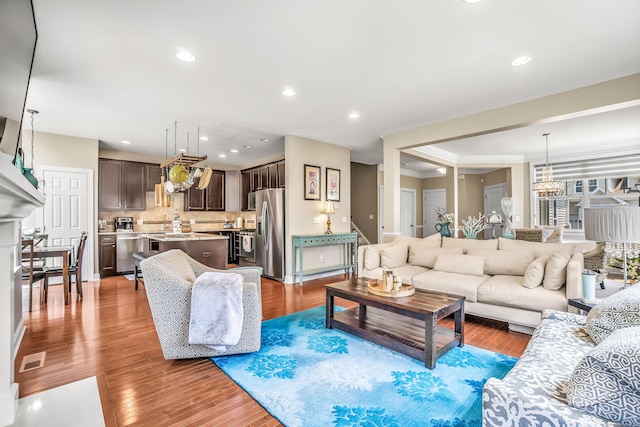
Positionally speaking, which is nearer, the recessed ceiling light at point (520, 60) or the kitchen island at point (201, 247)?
the recessed ceiling light at point (520, 60)

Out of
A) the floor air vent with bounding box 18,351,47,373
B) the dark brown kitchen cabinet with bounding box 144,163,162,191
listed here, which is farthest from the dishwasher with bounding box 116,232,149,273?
the floor air vent with bounding box 18,351,47,373

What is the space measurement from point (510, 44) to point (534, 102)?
63.0 inches

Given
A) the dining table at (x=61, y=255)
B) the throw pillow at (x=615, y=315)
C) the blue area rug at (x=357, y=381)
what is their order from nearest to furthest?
the throw pillow at (x=615, y=315) → the blue area rug at (x=357, y=381) → the dining table at (x=61, y=255)

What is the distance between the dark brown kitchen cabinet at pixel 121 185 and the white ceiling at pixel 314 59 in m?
1.46

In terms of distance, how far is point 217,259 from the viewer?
495cm

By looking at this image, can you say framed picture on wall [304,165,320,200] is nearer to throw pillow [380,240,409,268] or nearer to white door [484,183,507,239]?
throw pillow [380,240,409,268]

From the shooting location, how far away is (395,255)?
14.0 ft

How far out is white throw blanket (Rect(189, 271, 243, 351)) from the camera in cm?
236

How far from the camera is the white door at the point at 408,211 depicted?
944 cm

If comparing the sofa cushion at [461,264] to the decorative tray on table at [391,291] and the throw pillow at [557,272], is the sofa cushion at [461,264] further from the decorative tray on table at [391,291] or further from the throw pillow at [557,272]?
the decorative tray on table at [391,291]

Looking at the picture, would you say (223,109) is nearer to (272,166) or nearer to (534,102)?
(272,166)

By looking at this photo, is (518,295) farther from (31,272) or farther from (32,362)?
(31,272)

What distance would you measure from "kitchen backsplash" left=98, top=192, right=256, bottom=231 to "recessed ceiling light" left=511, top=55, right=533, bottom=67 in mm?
6669

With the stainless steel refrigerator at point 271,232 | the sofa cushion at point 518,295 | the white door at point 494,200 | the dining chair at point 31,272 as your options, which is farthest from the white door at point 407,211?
the dining chair at point 31,272
